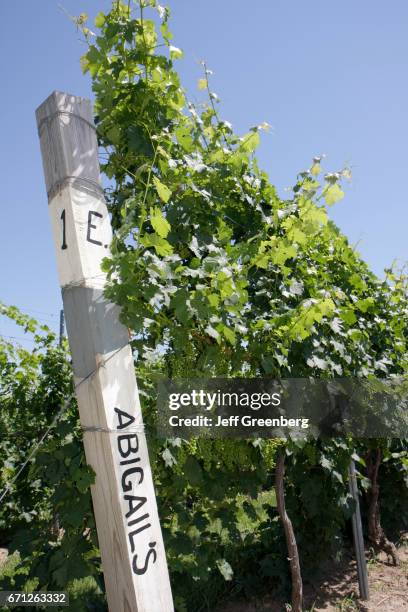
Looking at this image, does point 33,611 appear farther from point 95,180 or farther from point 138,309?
point 95,180

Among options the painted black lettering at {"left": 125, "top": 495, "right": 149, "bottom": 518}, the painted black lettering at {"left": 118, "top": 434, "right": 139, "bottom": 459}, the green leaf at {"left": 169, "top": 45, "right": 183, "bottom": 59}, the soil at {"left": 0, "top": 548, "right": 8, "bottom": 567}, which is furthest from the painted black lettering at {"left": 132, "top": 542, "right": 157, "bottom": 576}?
the soil at {"left": 0, "top": 548, "right": 8, "bottom": 567}

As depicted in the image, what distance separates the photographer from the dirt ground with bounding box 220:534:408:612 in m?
3.64

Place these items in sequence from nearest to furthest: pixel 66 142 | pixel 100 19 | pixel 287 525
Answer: pixel 66 142 < pixel 100 19 < pixel 287 525

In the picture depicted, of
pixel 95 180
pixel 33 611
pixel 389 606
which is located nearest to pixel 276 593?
pixel 389 606

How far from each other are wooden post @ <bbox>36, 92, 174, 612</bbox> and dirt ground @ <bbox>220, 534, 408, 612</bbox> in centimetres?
216

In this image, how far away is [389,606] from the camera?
12.2ft

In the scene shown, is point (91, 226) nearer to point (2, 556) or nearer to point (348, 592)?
point (348, 592)

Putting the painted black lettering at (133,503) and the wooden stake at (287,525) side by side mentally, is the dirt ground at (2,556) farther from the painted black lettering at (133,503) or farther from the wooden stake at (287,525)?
the painted black lettering at (133,503)

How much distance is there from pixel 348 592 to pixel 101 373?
3189 mm

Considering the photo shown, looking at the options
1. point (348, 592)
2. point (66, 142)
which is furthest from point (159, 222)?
point (348, 592)

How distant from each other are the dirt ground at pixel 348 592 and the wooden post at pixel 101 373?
7.08ft

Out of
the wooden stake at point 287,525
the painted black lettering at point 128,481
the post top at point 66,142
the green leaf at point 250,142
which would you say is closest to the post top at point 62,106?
the post top at point 66,142

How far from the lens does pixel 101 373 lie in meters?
1.83

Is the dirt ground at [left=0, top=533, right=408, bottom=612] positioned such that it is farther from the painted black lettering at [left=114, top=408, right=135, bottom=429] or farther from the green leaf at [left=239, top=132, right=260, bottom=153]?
the green leaf at [left=239, top=132, right=260, bottom=153]
